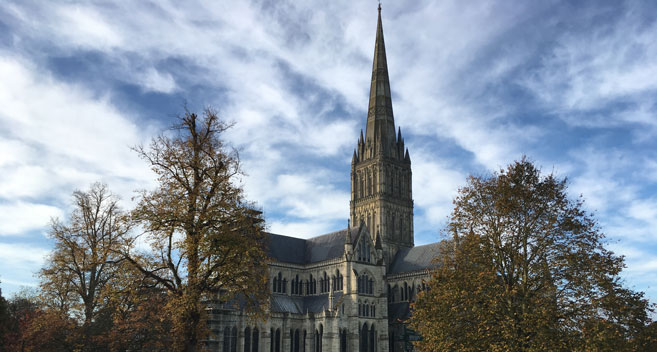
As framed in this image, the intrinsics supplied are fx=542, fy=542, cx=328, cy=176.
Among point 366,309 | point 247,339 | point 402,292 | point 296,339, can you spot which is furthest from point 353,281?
point 247,339

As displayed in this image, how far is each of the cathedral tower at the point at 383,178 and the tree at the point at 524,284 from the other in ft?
183

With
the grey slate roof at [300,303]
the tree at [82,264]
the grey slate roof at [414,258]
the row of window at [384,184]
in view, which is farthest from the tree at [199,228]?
the row of window at [384,184]

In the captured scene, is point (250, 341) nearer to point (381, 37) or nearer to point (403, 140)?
point (403, 140)

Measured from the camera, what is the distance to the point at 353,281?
2509 inches

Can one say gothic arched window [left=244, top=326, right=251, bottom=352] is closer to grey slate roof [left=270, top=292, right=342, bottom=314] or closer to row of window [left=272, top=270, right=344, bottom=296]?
grey slate roof [left=270, top=292, right=342, bottom=314]

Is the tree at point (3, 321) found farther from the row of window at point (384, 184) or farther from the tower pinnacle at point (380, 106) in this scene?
→ the tower pinnacle at point (380, 106)

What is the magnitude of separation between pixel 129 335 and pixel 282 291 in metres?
39.2

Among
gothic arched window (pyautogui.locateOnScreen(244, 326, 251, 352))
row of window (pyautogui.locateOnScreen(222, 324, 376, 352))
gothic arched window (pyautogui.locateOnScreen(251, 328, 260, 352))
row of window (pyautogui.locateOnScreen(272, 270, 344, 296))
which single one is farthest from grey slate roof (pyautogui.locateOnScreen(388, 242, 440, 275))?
gothic arched window (pyautogui.locateOnScreen(244, 326, 251, 352))

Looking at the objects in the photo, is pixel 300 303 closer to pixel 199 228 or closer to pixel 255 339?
pixel 255 339

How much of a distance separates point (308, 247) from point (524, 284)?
5168 centimetres

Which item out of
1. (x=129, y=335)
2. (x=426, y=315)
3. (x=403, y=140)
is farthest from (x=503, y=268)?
(x=403, y=140)

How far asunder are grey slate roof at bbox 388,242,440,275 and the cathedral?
19cm

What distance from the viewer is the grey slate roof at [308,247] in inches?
2744

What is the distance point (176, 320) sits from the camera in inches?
858
